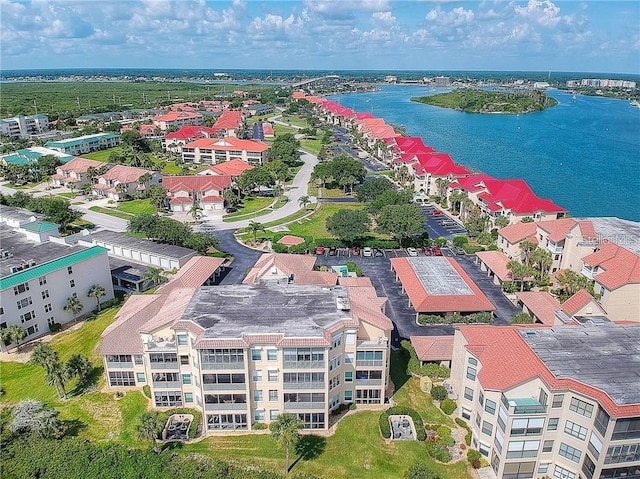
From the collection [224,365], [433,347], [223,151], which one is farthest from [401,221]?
[223,151]

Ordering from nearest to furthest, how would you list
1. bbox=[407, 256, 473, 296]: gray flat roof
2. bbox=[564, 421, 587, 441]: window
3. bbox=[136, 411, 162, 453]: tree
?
bbox=[564, 421, 587, 441]: window
bbox=[136, 411, 162, 453]: tree
bbox=[407, 256, 473, 296]: gray flat roof

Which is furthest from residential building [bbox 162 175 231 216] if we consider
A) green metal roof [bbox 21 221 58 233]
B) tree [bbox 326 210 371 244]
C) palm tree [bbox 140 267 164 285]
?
green metal roof [bbox 21 221 58 233]

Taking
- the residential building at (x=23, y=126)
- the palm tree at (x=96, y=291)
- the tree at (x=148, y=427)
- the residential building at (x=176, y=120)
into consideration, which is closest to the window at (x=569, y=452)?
the tree at (x=148, y=427)

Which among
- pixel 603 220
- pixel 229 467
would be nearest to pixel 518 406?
pixel 229 467

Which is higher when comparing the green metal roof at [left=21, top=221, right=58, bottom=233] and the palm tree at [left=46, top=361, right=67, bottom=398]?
the green metal roof at [left=21, top=221, right=58, bottom=233]

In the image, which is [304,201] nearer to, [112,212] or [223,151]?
[112,212]

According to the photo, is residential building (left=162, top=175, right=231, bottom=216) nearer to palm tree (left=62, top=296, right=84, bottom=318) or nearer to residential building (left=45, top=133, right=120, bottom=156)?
palm tree (left=62, top=296, right=84, bottom=318)
